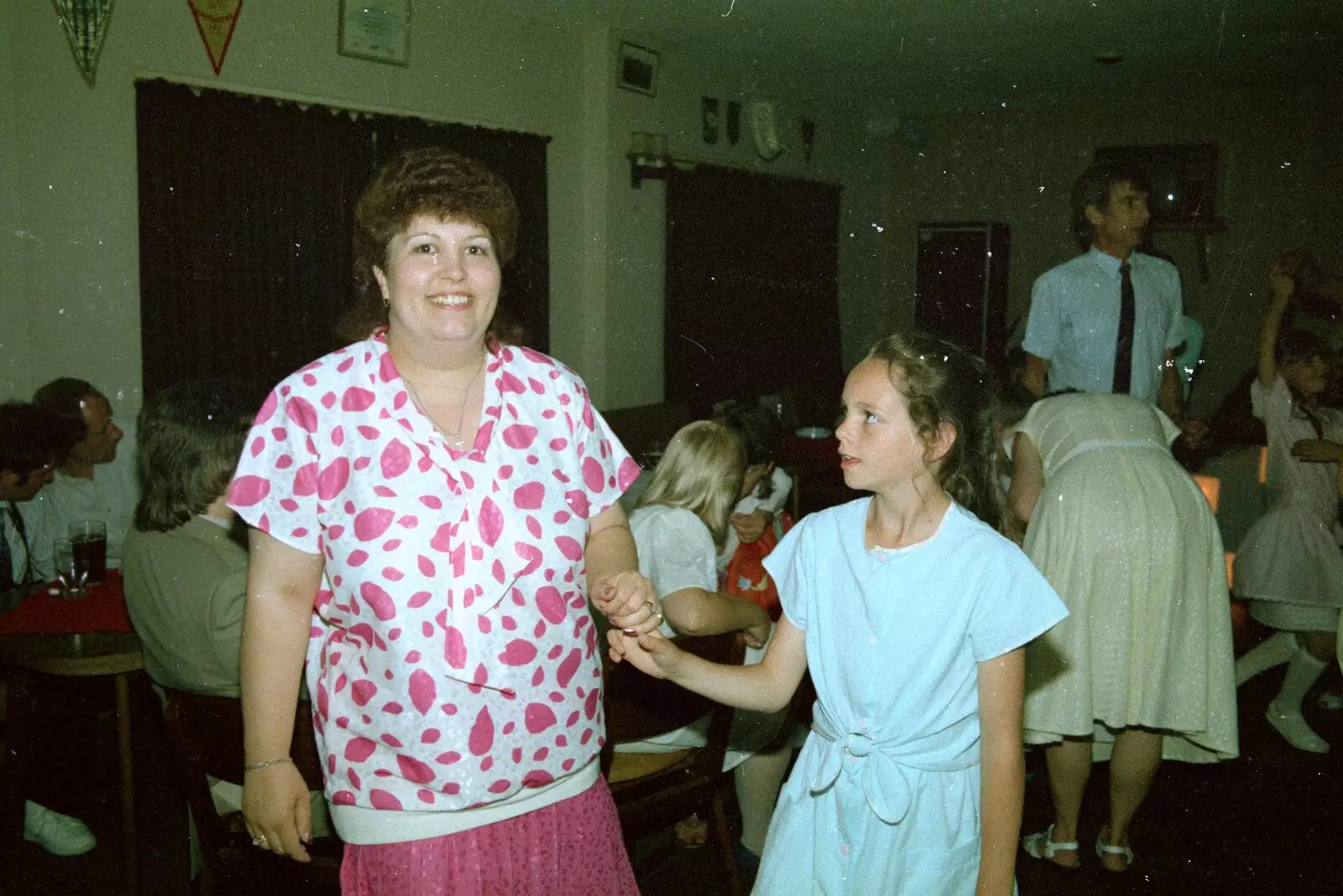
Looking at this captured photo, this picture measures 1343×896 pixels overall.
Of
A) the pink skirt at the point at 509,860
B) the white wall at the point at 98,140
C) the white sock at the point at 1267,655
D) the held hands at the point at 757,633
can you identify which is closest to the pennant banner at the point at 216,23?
the white wall at the point at 98,140

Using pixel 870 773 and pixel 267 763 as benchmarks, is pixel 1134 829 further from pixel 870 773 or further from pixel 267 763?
pixel 267 763

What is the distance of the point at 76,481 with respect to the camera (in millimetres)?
3332

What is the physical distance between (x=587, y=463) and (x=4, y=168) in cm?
317

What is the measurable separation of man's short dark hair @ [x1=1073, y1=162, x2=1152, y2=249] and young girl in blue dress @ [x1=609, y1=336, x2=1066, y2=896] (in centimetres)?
195

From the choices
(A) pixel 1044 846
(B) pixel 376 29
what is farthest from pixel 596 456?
(B) pixel 376 29

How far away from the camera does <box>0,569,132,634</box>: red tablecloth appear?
2.43 metres

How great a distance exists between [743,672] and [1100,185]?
7.72ft

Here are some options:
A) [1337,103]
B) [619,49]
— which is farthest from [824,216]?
[1337,103]

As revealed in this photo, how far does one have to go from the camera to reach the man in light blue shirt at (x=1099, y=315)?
11.3 feet

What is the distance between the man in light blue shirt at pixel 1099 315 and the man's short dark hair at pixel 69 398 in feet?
9.67

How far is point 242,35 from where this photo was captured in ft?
14.2

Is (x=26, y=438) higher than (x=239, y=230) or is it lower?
lower

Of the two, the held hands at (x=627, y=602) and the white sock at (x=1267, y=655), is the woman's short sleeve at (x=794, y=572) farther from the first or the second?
the white sock at (x=1267, y=655)

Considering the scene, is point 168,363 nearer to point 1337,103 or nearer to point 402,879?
point 402,879
